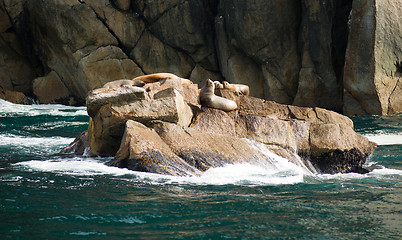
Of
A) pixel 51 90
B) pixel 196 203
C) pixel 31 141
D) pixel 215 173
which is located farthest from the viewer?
pixel 51 90

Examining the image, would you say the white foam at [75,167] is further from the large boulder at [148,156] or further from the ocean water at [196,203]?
the large boulder at [148,156]

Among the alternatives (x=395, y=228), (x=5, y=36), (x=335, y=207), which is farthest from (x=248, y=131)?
(x=5, y=36)

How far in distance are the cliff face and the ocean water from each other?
11.7 meters

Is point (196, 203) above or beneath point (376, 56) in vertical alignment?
beneath

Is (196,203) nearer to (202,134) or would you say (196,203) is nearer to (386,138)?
(202,134)

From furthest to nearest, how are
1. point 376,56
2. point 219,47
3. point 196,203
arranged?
point 219,47, point 376,56, point 196,203

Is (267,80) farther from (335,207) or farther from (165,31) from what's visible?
(335,207)

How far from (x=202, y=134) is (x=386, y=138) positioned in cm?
755

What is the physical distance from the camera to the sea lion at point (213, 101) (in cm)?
912

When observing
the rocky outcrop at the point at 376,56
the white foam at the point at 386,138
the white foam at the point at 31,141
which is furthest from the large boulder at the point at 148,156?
the rocky outcrop at the point at 376,56

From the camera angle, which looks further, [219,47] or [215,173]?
[219,47]

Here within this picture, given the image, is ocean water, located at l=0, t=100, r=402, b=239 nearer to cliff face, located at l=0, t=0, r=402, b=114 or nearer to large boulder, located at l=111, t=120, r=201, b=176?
large boulder, located at l=111, t=120, r=201, b=176

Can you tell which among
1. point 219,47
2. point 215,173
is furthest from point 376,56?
point 215,173

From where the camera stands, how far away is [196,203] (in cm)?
509
